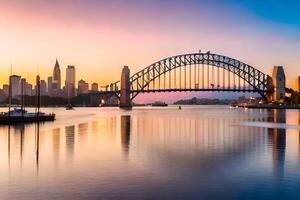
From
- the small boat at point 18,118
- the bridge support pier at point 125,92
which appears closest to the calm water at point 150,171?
the small boat at point 18,118

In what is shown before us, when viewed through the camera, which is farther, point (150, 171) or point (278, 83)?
point (278, 83)

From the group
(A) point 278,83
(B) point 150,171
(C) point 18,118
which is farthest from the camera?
(A) point 278,83

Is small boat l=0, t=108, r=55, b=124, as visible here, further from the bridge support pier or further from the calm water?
the bridge support pier

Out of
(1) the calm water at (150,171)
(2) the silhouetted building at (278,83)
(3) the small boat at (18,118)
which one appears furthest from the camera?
(2) the silhouetted building at (278,83)

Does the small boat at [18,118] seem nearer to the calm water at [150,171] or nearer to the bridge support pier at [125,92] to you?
the calm water at [150,171]

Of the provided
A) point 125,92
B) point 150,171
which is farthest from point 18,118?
point 125,92

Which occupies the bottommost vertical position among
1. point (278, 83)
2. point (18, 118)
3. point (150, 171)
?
point (150, 171)

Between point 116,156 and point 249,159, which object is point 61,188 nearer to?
point 116,156

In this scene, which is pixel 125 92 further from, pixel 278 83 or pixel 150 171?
pixel 150 171

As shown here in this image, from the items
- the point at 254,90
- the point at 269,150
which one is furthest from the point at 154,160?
the point at 254,90

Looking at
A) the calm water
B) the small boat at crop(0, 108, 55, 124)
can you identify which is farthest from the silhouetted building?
the calm water

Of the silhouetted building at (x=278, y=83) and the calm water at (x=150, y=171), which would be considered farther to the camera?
the silhouetted building at (x=278, y=83)

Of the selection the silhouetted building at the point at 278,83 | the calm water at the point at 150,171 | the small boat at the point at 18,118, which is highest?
the silhouetted building at the point at 278,83
